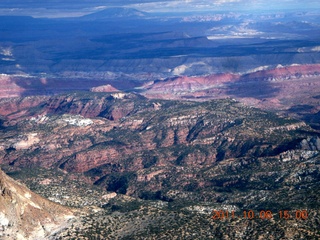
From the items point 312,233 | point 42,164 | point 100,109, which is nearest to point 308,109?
point 100,109

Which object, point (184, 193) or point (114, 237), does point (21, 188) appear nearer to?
point (114, 237)
